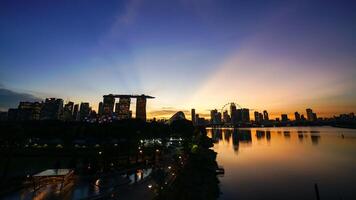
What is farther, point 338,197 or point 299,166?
point 299,166

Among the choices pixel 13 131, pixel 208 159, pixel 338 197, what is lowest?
pixel 338 197

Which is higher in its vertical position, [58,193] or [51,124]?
[51,124]

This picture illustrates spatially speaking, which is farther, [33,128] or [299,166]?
[33,128]

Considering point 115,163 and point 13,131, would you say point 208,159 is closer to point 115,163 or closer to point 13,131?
point 115,163

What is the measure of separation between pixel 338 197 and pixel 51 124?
4236 inches

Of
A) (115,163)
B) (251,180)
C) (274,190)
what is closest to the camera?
(115,163)

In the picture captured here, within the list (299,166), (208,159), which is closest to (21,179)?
(208,159)

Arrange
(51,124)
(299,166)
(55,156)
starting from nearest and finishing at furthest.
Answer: (299,166) < (55,156) < (51,124)

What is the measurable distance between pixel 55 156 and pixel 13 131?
39774 millimetres

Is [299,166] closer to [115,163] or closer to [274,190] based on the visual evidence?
[274,190]

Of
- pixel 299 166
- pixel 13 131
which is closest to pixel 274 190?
pixel 299 166

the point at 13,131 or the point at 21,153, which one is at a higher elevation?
the point at 13,131

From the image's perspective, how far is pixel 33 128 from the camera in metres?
94.9

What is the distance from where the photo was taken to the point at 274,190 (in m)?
43.4
